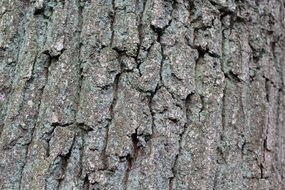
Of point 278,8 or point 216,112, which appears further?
point 278,8

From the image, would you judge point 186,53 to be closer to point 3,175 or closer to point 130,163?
point 130,163

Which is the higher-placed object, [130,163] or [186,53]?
[186,53]

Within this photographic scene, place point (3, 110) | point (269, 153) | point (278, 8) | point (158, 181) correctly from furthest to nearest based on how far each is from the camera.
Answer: point (278, 8)
point (269, 153)
point (3, 110)
point (158, 181)

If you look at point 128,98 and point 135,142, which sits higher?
point 128,98

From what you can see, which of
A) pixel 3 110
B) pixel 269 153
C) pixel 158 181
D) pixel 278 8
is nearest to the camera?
pixel 158 181

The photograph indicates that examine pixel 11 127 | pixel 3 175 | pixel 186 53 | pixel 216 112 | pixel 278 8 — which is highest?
pixel 278 8

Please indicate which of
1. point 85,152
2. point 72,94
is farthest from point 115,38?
point 85,152

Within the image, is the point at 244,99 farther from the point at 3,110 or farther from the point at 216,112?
the point at 3,110
